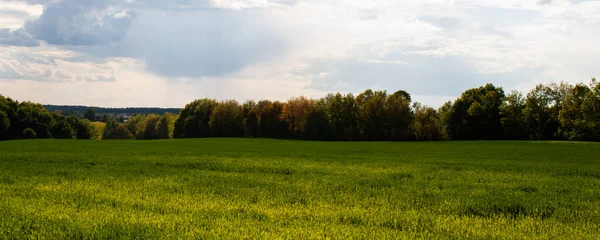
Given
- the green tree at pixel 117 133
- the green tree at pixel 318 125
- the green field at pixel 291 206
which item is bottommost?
the green tree at pixel 117 133

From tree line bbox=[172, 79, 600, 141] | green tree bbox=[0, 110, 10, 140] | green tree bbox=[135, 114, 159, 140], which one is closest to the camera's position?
tree line bbox=[172, 79, 600, 141]

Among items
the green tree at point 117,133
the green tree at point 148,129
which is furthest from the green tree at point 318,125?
the green tree at point 117,133

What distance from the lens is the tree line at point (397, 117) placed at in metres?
77.9

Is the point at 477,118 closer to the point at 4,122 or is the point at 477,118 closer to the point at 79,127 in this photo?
the point at 4,122

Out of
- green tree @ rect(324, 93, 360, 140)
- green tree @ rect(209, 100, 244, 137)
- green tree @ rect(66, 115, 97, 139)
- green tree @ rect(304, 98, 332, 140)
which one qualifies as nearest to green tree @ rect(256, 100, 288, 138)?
green tree @ rect(209, 100, 244, 137)

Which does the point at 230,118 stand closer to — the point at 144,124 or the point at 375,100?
the point at 375,100

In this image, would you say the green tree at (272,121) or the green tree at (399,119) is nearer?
the green tree at (399,119)

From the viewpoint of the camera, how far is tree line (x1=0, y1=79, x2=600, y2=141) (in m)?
77.9

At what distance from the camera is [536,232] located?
30.9 ft

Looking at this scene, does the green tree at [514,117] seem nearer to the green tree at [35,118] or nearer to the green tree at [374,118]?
the green tree at [374,118]

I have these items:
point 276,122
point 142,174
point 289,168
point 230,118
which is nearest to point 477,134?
point 276,122

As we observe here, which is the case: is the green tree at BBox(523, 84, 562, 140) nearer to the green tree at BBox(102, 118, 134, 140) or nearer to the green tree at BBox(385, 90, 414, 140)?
the green tree at BBox(385, 90, 414, 140)

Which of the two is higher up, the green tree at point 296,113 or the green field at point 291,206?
the green tree at point 296,113

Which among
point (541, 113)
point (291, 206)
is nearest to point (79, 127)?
point (541, 113)
